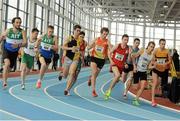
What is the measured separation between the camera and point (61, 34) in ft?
103

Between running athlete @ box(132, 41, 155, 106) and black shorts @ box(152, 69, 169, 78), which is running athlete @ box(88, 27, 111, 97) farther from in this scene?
black shorts @ box(152, 69, 169, 78)

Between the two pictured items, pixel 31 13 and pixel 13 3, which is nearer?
pixel 13 3

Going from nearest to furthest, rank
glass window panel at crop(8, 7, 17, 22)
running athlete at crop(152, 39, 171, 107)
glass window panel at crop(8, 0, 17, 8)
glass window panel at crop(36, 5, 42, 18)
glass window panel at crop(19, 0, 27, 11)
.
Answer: running athlete at crop(152, 39, 171, 107)
glass window panel at crop(8, 7, 17, 22)
glass window panel at crop(8, 0, 17, 8)
glass window panel at crop(19, 0, 27, 11)
glass window panel at crop(36, 5, 42, 18)

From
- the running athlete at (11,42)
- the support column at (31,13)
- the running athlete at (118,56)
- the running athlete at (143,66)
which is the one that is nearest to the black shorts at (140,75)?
the running athlete at (143,66)

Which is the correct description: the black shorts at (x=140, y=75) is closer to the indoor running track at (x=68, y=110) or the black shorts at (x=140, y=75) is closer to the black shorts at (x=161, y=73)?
the black shorts at (x=161, y=73)

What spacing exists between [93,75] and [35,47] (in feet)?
5.24

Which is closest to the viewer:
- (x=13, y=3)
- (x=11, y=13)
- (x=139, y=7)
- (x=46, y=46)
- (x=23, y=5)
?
(x=46, y=46)

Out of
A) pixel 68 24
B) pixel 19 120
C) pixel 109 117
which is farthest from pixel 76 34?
pixel 68 24

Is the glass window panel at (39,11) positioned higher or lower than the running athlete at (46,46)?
higher

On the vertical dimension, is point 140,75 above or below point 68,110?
above

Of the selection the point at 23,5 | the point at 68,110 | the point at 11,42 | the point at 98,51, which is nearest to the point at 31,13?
the point at 23,5

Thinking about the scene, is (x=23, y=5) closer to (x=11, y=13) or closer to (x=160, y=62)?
(x=11, y=13)

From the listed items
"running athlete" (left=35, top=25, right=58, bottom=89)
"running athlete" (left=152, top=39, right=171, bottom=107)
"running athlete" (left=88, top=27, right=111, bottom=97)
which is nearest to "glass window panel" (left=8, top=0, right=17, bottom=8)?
"running athlete" (left=35, top=25, right=58, bottom=89)

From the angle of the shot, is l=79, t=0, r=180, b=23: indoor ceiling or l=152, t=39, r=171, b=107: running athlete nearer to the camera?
l=152, t=39, r=171, b=107: running athlete
